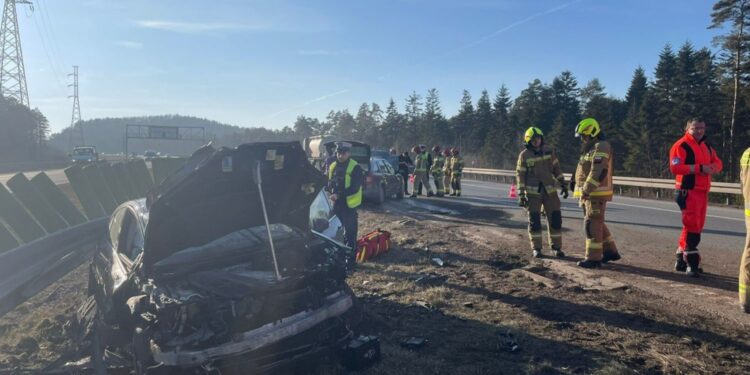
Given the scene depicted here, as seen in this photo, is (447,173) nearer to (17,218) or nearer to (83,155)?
(17,218)

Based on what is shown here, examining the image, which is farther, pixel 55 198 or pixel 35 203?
pixel 55 198

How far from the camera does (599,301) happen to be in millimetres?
5922

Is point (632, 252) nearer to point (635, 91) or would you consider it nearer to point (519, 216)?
point (519, 216)

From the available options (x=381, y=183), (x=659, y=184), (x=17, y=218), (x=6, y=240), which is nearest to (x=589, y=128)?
(x=6, y=240)

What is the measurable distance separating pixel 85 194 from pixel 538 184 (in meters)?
9.19

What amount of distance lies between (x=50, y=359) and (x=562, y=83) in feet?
196

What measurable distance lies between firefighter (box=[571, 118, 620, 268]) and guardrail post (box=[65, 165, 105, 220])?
9569 millimetres

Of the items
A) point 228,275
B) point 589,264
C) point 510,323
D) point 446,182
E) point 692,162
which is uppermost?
point 692,162

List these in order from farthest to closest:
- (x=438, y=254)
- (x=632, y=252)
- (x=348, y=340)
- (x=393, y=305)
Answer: (x=438, y=254) < (x=632, y=252) < (x=393, y=305) < (x=348, y=340)

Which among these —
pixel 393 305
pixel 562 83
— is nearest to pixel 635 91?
pixel 562 83

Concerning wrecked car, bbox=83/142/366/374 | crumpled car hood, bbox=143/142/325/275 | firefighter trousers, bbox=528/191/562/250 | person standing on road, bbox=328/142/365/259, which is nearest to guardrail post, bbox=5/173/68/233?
wrecked car, bbox=83/142/366/374

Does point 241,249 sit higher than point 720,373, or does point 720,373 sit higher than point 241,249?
point 241,249

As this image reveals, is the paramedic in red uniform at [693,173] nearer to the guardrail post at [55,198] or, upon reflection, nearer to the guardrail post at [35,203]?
the guardrail post at [35,203]

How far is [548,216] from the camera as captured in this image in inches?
311
